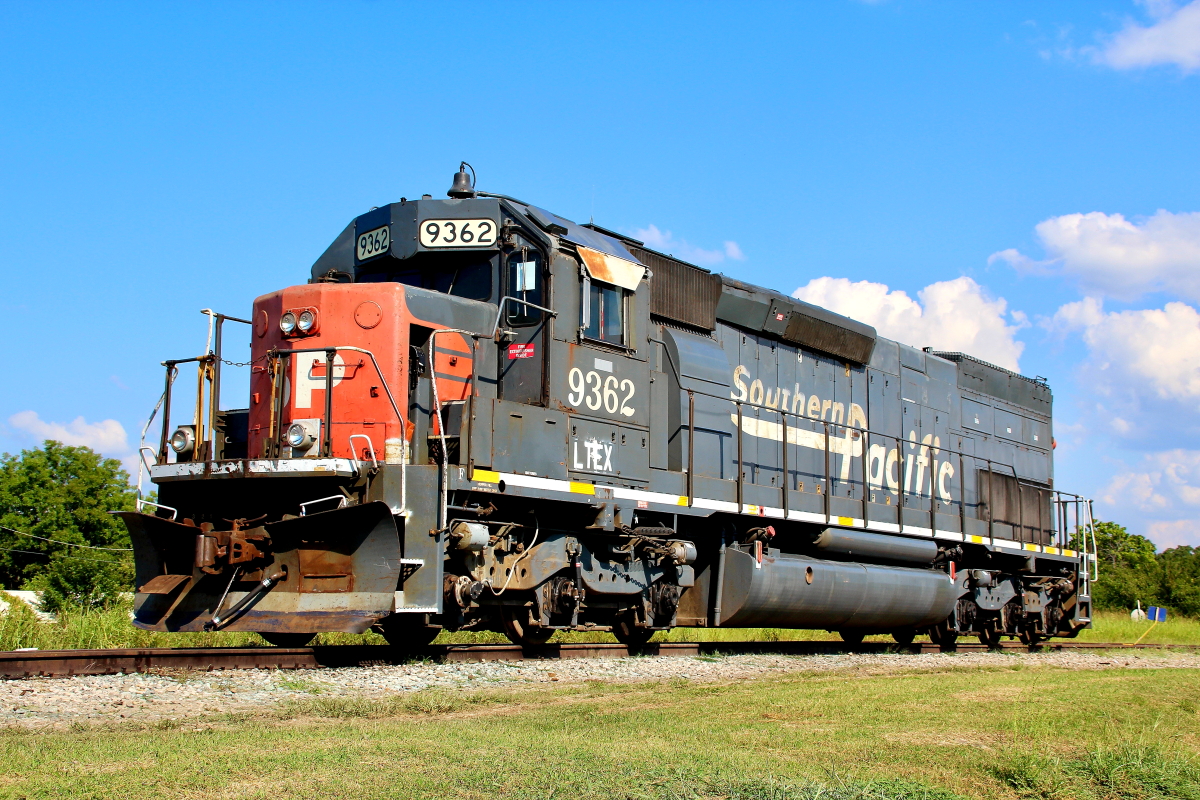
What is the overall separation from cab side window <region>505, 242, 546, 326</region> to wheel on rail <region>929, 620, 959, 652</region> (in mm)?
8152

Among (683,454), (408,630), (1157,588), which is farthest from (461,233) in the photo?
(1157,588)

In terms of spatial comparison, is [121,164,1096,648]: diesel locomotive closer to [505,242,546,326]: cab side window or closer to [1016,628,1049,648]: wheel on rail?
[505,242,546,326]: cab side window

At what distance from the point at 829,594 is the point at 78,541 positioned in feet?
116

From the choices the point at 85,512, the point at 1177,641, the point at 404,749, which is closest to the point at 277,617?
the point at 404,749

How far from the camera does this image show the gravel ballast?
589 cm

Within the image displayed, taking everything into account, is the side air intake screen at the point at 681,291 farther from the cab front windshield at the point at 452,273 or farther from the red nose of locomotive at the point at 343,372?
the red nose of locomotive at the point at 343,372

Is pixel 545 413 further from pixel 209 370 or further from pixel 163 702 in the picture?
pixel 163 702

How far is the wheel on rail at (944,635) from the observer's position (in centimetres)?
1409

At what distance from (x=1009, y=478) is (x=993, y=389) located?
151cm

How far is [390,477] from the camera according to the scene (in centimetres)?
761

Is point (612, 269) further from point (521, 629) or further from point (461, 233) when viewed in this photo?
point (521, 629)

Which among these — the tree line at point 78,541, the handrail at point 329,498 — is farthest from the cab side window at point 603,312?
the tree line at point 78,541

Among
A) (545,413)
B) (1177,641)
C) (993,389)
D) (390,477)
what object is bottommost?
(1177,641)

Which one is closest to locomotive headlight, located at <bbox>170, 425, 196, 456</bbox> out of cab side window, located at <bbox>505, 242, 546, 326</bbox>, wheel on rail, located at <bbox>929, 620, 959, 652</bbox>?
cab side window, located at <bbox>505, 242, 546, 326</bbox>
